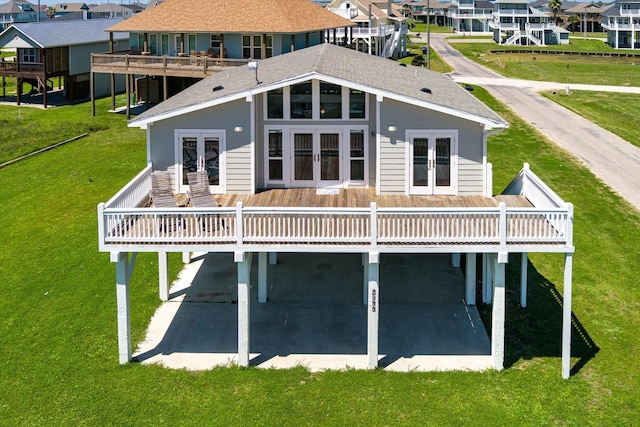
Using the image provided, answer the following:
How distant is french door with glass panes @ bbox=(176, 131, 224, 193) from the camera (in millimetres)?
17938

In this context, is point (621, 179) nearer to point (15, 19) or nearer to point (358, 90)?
point (358, 90)

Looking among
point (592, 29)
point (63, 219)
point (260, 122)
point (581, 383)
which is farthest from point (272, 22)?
point (592, 29)

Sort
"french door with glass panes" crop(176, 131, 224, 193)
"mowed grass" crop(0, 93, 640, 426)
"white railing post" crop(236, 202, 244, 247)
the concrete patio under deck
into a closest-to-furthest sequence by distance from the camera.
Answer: "mowed grass" crop(0, 93, 640, 426)
"white railing post" crop(236, 202, 244, 247)
the concrete patio under deck
"french door with glass panes" crop(176, 131, 224, 193)

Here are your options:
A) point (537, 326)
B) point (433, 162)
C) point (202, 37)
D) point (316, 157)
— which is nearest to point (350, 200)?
point (316, 157)

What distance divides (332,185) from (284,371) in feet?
17.6

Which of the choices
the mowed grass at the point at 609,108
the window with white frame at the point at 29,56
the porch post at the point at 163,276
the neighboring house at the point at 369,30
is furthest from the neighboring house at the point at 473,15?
the porch post at the point at 163,276

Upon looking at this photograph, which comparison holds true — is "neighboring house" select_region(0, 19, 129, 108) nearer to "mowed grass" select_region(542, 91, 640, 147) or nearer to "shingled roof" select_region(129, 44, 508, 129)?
"shingled roof" select_region(129, 44, 508, 129)

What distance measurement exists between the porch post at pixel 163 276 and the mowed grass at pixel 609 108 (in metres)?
27.6

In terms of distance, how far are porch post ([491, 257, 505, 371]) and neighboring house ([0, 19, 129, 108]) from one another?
40.3m

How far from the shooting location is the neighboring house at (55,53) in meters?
49.1

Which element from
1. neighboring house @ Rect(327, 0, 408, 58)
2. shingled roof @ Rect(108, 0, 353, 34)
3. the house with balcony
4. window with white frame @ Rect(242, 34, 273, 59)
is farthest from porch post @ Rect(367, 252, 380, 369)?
neighboring house @ Rect(327, 0, 408, 58)

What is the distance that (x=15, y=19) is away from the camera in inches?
6501

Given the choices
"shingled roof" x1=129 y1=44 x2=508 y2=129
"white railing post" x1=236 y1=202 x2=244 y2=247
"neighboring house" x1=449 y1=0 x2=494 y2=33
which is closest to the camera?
"white railing post" x1=236 y1=202 x2=244 y2=247

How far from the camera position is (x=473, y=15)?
12456 centimetres
